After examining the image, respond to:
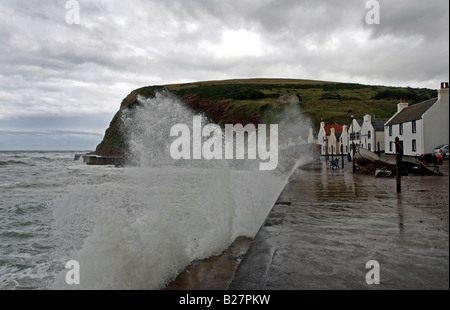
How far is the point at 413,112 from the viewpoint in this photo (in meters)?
37.7

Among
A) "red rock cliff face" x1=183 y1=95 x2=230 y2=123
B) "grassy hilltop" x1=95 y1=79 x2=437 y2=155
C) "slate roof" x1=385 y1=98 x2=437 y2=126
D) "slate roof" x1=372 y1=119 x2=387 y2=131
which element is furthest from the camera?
"red rock cliff face" x1=183 y1=95 x2=230 y2=123

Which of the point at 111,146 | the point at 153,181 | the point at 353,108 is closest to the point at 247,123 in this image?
the point at 353,108

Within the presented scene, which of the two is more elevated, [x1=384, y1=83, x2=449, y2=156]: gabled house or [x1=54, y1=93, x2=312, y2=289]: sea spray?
[x1=384, y1=83, x2=449, y2=156]: gabled house

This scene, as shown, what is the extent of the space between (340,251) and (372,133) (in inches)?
1862

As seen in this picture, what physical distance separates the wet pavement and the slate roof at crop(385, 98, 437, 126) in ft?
105

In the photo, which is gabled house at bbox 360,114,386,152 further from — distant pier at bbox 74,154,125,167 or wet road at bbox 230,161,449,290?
wet road at bbox 230,161,449,290

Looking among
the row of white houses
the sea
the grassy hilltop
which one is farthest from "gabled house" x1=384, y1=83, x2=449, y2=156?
the grassy hilltop

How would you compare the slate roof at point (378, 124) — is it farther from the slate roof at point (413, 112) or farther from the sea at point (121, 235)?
the sea at point (121, 235)

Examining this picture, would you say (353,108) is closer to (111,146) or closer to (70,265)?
(111,146)

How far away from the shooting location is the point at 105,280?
430 centimetres

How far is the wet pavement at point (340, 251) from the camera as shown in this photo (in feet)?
10.9

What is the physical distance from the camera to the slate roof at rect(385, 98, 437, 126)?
3462cm
